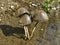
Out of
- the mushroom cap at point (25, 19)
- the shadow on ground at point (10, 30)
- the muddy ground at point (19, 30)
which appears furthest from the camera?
the shadow on ground at point (10, 30)

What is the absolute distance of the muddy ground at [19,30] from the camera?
16.7ft

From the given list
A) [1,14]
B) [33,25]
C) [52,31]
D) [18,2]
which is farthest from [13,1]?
[52,31]

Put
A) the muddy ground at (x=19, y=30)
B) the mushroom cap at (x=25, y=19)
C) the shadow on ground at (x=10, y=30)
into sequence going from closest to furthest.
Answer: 1. the mushroom cap at (x=25, y=19)
2. the muddy ground at (x=19, y=30)
3. the shadow on ground at (x=10, y=30)

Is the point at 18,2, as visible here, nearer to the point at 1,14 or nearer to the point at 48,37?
the point at 1,14

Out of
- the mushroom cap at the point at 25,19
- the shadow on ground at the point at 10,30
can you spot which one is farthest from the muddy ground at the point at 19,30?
the mushroom cap at the point at 25,19

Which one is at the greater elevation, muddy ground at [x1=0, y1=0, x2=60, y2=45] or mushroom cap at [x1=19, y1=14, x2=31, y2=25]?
mushroom cap at [x1=19, y1=14, x2=31, y2=25]

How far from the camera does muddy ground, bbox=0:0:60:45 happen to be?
5102 mm

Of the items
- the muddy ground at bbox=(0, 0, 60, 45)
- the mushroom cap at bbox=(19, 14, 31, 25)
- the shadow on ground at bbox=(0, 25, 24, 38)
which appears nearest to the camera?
the mushroom cap at bbox=(19, 14, 31, 25)

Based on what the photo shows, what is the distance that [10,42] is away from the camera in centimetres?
505

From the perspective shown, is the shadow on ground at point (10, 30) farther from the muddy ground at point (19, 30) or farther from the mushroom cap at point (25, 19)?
the mushroom cap at point (25, 19)

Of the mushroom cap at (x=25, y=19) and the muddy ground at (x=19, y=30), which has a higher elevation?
the mushroom cap at (x=25, y=19)

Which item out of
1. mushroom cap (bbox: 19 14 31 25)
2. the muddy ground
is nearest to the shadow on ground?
the muddy ground

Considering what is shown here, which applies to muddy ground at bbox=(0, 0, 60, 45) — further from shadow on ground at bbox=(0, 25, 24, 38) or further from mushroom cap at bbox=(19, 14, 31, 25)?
mushroom cap at bbox=(19, 14, 31, 25)

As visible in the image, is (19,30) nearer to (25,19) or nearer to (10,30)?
(10,30)
